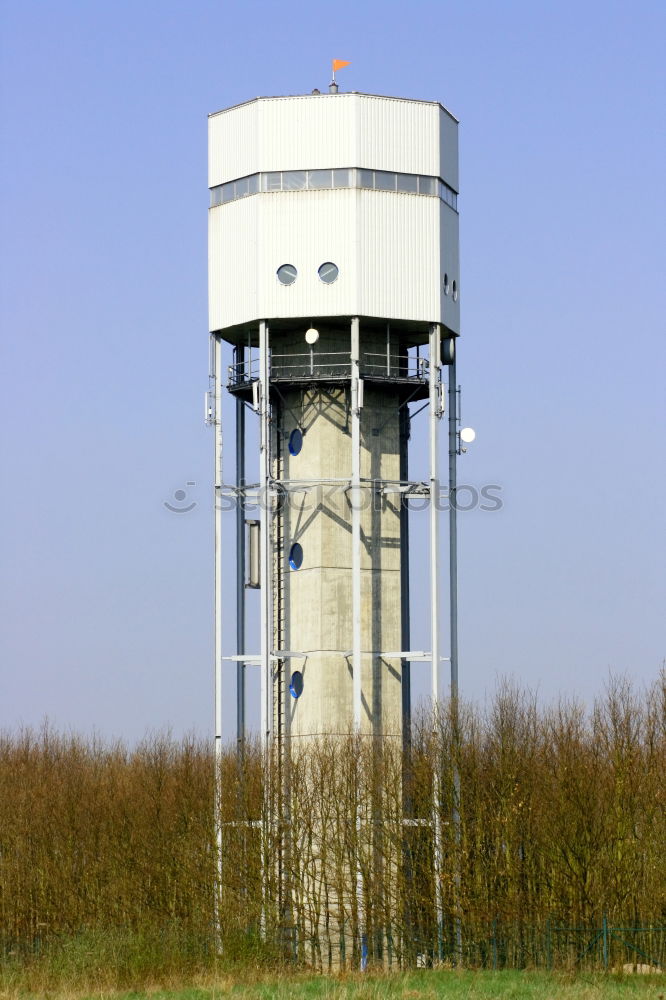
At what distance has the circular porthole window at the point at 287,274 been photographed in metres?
47.9

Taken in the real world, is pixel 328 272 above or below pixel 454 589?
above

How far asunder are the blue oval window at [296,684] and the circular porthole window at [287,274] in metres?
10.2

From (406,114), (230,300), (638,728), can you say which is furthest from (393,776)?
(406,114)

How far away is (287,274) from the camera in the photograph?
47969mm

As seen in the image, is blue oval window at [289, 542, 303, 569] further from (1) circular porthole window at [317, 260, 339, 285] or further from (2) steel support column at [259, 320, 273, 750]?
(1) circular porthole window at [317, 260, 339, 285]

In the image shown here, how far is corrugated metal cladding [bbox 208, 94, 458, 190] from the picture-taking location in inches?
1895

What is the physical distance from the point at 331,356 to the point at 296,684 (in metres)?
8.72

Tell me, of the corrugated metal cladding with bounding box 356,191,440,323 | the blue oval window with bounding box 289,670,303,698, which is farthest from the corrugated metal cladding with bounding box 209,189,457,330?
the blue oval window with bounding box 289,670,303,698

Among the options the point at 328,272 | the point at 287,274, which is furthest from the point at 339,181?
the point at 287,274

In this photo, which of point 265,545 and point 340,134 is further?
point 340,134

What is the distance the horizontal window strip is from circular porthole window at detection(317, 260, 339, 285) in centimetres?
208

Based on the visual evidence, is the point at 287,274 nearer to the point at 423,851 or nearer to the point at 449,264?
the point at 449,264

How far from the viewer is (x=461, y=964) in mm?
47219

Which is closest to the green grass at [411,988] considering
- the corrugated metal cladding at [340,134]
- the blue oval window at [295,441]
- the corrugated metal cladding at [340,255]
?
the blue oval window at [295,441]
